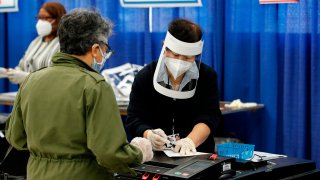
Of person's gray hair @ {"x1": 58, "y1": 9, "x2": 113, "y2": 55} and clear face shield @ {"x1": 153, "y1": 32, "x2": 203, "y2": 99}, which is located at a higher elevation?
person's gray hair @ {"x1": 58, "y1": 9, "x2": 113, "y2": 55}

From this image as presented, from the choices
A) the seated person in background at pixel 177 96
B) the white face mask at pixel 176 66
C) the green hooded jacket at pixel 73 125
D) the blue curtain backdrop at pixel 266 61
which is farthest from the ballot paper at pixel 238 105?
the green hooded jacket at pixel 73 125

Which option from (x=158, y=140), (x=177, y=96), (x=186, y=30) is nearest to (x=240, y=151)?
(x=158, y=140)

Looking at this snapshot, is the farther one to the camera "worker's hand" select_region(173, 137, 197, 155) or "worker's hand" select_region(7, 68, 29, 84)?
"worker's hand" select_region(7, 68, 29, 84)

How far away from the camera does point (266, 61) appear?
3824mm

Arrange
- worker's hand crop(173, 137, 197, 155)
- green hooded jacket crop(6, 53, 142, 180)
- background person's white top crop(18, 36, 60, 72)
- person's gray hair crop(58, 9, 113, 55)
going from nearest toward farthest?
green hooded jacket crop(6, 53, 142, 180) → person's gray hair crop(58, 9, 113, 55) → worker's hand crop(173, 137, 197, 155) → background person's white top crop(18, 36, 60, 72)

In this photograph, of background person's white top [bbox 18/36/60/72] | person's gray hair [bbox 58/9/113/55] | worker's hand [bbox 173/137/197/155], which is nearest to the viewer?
person's gray hair [bbox 58/9/113/55]

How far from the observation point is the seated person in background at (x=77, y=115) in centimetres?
186

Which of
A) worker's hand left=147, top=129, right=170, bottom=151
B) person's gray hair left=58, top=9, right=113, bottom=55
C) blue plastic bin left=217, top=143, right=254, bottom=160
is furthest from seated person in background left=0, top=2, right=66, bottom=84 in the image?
person's gray hair left=58, top=9, right=113, bottom=55

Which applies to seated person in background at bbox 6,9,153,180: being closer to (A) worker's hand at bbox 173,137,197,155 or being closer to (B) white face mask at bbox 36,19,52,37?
(A) worker's hand at bbox 173,137,197,155

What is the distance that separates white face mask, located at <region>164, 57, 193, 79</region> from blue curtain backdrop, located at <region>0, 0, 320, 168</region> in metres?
1.26

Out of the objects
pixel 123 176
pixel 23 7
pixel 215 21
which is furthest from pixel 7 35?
pixel 123 176

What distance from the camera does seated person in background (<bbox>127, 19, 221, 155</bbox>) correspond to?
266cm

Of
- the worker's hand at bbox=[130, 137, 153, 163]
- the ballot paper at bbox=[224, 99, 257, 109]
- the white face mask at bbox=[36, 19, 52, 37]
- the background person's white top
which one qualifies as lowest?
the ballot paper at bbox=[224, 99, 257, 109]

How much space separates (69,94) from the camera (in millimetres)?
1892
